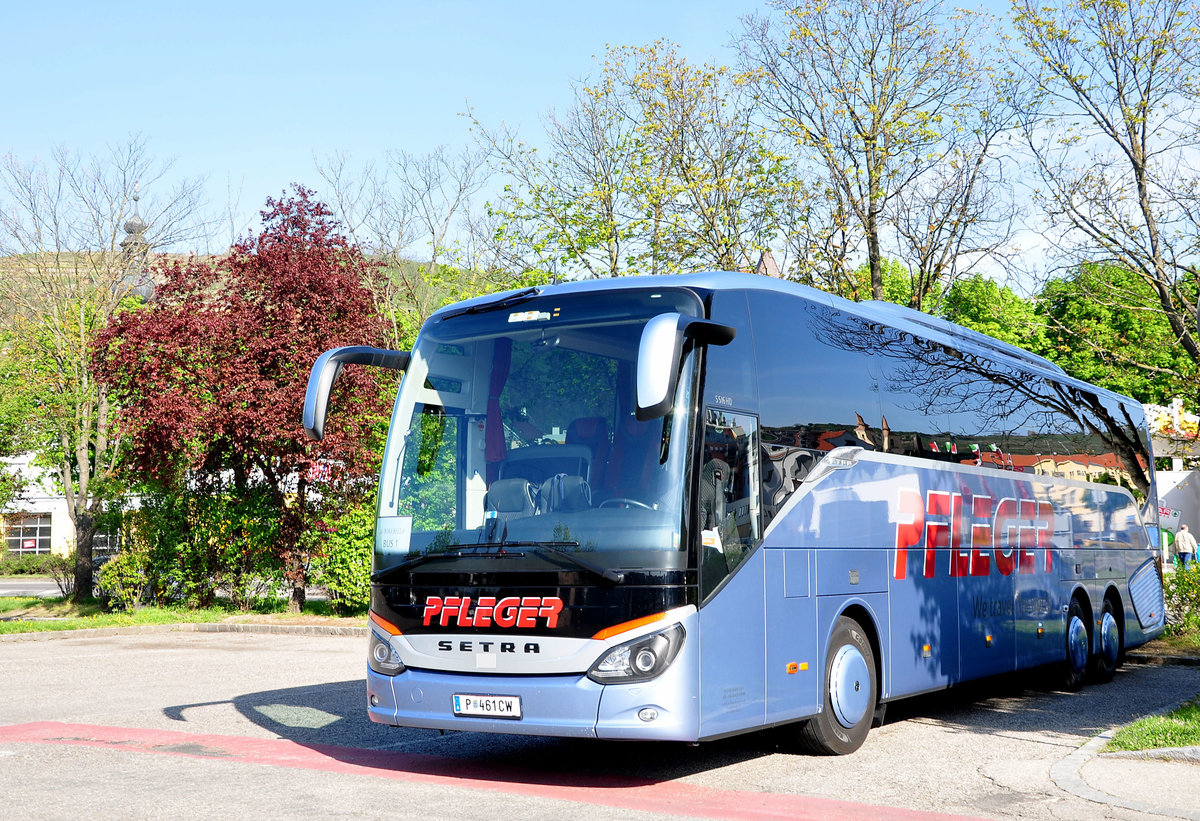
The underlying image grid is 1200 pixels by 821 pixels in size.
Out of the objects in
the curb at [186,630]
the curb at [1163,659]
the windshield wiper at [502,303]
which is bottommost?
the curb at [186,630]

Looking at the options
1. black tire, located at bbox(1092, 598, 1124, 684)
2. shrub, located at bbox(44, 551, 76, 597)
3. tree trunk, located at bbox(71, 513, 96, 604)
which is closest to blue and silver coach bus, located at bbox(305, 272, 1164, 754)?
black tire, located at bbox(1092, 598, 1124, 684)

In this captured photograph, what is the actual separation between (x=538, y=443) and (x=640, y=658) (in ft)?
5.31

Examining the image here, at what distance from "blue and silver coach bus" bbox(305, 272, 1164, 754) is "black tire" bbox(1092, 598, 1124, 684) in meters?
4.83

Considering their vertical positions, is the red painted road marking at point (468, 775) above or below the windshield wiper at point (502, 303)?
below

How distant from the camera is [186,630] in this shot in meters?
21.9

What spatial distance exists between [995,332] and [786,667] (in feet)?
166

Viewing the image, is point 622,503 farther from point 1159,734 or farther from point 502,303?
point 1159,734

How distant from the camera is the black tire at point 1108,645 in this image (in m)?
15.0

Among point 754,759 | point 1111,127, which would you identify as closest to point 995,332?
point 1111,127

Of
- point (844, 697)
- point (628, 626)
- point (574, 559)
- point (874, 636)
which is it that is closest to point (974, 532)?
point (874, 636)

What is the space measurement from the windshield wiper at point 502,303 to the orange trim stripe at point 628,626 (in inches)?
103

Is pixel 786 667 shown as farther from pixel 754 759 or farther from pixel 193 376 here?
pixel 193 376

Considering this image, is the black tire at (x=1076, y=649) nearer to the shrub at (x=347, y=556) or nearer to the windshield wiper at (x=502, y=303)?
the windshield wiper at (x=502, y=303)

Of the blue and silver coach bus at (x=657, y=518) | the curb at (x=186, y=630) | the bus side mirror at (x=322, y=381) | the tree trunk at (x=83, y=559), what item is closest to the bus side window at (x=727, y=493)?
the blue and silver coach bus at (x=657, y=518)
